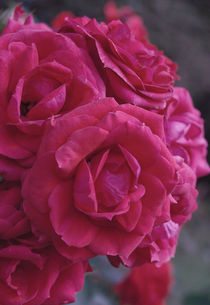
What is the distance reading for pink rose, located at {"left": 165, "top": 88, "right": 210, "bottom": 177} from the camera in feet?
2.22

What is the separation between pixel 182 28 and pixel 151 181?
11.3 feet

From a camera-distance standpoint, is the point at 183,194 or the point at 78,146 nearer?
the point at 78,146

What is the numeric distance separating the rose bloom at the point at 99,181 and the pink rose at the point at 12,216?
1.0 inches

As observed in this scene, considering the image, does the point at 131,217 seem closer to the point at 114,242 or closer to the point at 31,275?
the point at 114,242

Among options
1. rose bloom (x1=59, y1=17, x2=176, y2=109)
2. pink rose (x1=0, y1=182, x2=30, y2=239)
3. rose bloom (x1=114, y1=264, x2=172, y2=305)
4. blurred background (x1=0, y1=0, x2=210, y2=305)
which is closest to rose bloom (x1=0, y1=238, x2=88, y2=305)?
pink rose (x1=0, y1=182, x2=30, y2=239)

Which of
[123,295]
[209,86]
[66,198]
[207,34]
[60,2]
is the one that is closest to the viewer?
[66,198]

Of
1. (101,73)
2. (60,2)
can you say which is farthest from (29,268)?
(60,2)

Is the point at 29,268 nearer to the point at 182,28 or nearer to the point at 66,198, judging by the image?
the point at 66,198

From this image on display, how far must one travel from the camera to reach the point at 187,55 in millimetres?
3602

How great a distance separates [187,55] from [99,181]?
3.26m

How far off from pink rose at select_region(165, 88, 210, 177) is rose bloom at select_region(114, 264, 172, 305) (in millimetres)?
781

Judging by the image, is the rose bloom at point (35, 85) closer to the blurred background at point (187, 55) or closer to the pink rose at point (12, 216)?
the pink rose at point (12, 216)

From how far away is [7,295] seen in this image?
578mm

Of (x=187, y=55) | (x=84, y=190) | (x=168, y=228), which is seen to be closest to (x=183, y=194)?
(x=168, y=228)
